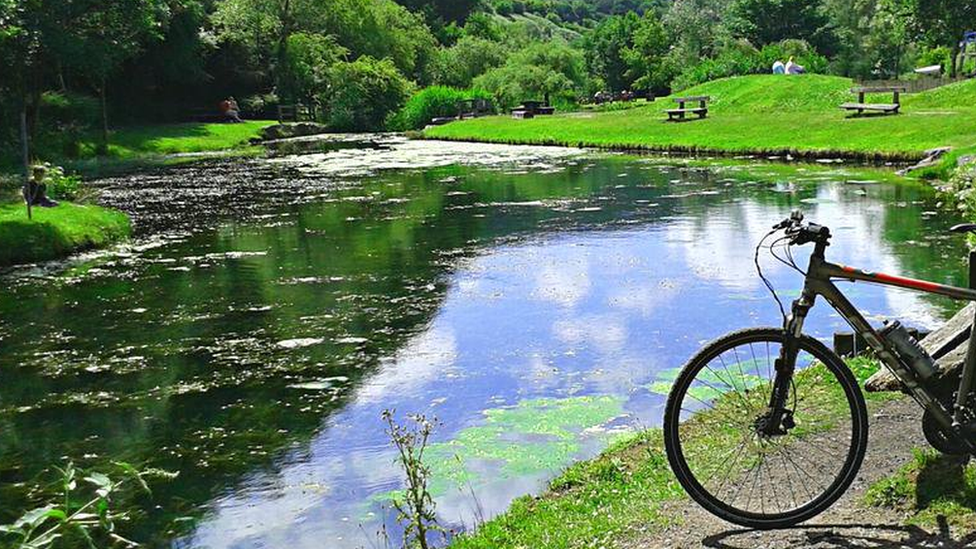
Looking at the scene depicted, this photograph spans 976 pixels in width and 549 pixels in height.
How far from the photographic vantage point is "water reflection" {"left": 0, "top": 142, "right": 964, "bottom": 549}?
930cm

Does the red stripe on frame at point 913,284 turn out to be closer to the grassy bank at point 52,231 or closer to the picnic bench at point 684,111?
the grassy bank at point 52,231

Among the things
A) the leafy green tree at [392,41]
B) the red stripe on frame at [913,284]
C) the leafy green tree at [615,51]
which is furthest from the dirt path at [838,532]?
the leafy green tree at [392,41]

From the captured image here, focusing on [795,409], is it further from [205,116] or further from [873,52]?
[873,52]

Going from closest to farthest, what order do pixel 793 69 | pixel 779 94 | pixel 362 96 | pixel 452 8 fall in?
pixel 779 94, pixel 793 69, pixel 362 96, pixel 452 8

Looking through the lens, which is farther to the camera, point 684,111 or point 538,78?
point 538,78

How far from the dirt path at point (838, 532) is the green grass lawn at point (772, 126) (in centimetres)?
2923

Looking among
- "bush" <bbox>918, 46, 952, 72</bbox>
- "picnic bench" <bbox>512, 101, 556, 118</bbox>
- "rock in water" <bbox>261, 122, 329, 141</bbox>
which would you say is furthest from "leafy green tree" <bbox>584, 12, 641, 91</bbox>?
"rock in water" <bbox>261, 122, 329, 141</bbox>

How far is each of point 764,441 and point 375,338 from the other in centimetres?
868

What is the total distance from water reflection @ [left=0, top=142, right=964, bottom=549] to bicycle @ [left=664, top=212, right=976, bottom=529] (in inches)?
103

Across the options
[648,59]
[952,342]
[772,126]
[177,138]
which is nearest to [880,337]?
[952,342]

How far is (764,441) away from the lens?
6.23m

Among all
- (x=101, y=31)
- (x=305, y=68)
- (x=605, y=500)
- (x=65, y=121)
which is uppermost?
(x=305, y=68)

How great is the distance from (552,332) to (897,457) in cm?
763

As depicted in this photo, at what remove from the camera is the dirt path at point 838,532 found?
18.0 feet
